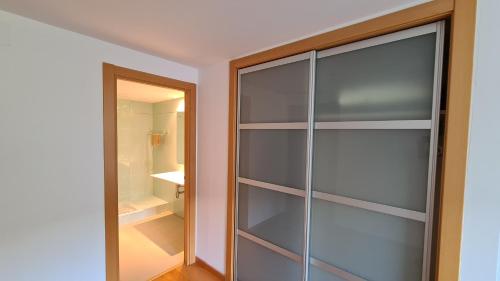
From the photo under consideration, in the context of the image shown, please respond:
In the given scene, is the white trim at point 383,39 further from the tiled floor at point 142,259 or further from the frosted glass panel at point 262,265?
the tiled floor at point 142,259

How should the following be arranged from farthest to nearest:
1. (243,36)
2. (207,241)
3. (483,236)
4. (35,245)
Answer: (207,241), (243,36), (35,245), (483,236)

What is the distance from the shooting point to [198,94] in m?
2.38

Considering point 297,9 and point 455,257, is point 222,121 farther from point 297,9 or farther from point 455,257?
point 455,257

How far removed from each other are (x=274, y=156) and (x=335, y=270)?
3.05ft

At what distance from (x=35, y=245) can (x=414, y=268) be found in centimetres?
244

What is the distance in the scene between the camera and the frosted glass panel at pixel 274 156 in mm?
1619

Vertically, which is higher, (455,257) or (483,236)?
(483,236)

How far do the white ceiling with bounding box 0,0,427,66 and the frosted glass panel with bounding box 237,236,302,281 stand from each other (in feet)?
5.89

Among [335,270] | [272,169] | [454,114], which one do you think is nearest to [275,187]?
[272,169]

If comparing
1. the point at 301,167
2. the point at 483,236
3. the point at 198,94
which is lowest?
the point at 483,236

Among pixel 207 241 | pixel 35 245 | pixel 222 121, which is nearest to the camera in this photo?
pixel 35 245

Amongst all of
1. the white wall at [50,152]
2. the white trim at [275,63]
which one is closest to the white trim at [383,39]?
the white trim at [275,63]

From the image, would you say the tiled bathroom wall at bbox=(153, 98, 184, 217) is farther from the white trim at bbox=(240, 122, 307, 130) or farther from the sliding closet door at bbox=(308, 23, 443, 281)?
the sliding closet door at bbox=(308, 23, 443, 281)

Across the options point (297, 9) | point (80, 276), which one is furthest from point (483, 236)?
point (80, 276)
